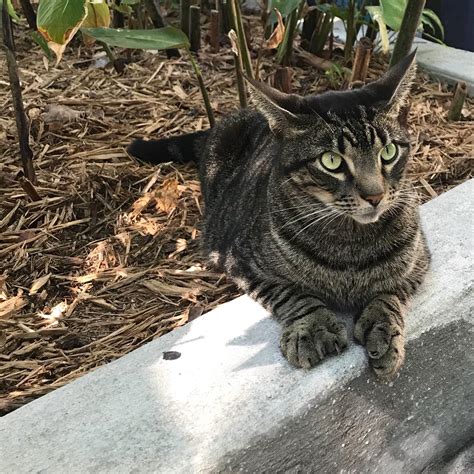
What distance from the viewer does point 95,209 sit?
2773mm

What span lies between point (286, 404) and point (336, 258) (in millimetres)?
512

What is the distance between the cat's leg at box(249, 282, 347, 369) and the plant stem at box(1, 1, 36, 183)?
111cm

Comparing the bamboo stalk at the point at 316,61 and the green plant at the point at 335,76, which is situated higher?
the green plant at the point at 335,76

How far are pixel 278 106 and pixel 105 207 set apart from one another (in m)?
1.07

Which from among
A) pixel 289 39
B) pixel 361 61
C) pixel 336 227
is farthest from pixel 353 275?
pixel 289 39

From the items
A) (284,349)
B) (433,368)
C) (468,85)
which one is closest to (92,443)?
(284,349)

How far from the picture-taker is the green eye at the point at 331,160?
1925mm

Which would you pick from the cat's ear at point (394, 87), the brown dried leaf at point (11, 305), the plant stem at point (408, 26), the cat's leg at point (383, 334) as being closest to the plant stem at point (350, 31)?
the plant stem at point (408, 26)

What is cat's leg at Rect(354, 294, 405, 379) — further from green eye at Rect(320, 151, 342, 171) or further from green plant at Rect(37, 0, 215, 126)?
green plant at Rect(37, 0, 215, 126)

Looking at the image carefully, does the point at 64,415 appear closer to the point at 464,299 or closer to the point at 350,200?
the point at 350,200

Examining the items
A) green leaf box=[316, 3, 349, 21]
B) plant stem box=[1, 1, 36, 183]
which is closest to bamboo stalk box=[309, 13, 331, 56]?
green leaf box=[316, 3, 349, 21]

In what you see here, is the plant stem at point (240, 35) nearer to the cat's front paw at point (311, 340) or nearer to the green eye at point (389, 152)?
the green eye at point (389, 152)

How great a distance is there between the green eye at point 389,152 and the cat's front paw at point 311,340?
1.54 feet

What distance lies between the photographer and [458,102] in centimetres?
332
